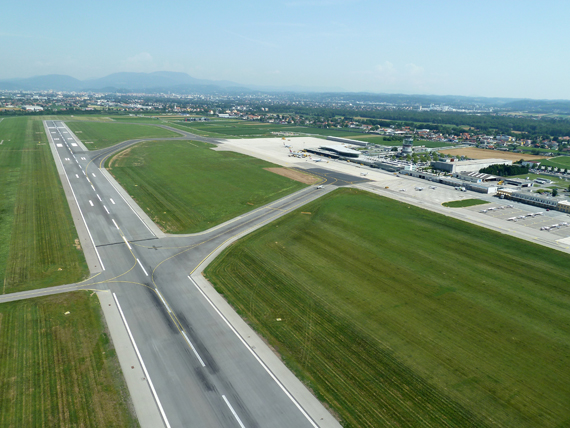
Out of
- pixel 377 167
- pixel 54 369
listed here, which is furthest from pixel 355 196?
pixel 54 369

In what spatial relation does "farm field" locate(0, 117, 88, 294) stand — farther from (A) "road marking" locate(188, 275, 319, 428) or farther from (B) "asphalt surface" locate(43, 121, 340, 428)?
(A) "road marking" locate(188, 275, 319, 428)

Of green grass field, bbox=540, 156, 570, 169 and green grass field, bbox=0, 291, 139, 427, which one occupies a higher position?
green grass field, bbox=540, 156, 570, 169

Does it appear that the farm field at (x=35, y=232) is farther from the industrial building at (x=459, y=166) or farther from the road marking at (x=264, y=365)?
the industrial building at (x=459, y=166)

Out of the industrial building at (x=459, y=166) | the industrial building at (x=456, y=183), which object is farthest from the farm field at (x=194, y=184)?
the industrial building at (x=459, y=166)

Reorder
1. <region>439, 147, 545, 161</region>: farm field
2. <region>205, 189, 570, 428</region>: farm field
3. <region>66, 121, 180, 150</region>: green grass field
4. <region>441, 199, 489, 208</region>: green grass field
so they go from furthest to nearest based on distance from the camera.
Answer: <region>439, 147, 545, 161</region>: farm field < <region>66, 121, 180, 150</region>: green grass field < <region>441, 199, 489, 208</region>: green grass field < <region>205, 189, 570, 428</region>: farm field

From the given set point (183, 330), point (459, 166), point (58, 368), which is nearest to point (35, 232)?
point (58, 368)

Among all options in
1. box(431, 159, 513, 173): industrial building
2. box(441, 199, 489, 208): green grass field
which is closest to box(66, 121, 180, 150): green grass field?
box(431, 159, 513, 173): industrial building

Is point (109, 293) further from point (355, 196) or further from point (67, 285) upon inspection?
point (355, 196)
